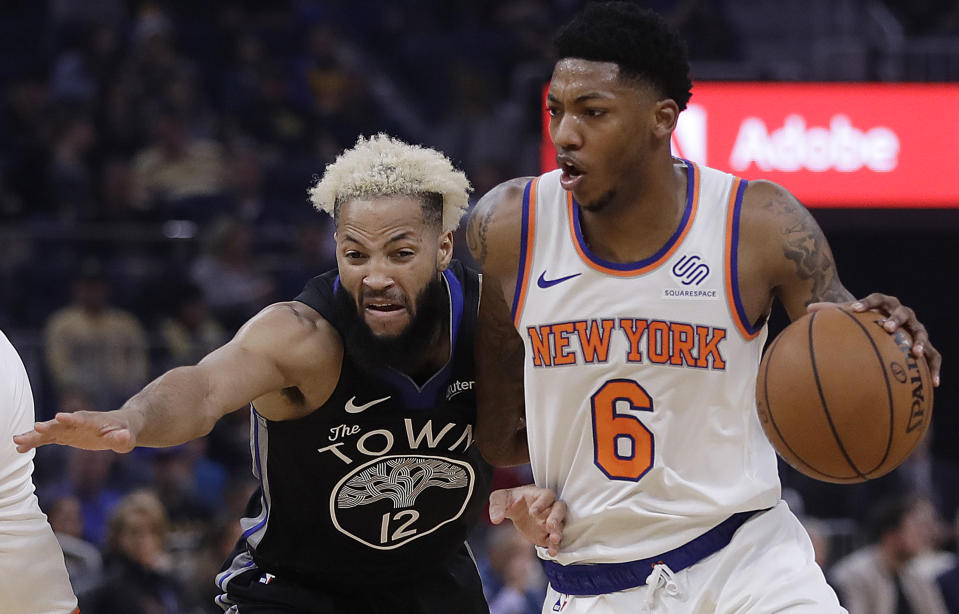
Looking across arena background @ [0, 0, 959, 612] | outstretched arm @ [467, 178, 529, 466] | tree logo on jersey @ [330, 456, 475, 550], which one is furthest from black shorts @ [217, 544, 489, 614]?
arena background @ [0, 0, 959, 612]

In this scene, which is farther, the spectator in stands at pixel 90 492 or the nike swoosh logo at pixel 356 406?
the spectator in stands at pixel 90 492

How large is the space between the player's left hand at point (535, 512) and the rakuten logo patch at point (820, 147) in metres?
5.65

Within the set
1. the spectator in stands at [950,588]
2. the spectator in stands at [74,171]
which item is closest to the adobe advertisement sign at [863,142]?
the spectator in stands at [950,588]

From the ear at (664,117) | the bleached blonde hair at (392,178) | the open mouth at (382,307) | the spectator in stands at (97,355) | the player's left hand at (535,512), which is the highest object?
the ear at (664,117)

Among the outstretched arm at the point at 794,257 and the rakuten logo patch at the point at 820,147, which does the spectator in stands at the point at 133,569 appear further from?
the rakuten logo patch at the point at 820,147

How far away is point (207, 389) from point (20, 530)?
625mm

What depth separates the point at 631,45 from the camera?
11.4 ft

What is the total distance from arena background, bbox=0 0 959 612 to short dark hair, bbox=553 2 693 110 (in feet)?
12.4

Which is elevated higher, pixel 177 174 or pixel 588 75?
pixel 588 75

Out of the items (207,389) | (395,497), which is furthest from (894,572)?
(207,389)

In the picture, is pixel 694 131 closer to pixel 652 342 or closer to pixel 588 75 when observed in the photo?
pixel 588 75

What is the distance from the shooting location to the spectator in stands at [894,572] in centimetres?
748

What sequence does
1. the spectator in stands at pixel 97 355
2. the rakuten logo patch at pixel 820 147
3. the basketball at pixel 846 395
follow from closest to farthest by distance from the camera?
the basketball at pixel 846 395, the spectator in stands at pixel 97 355, the rakuten logo patch at pixel 820 147

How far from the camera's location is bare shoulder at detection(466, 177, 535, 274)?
3643mm
